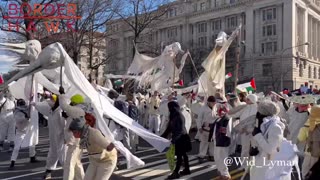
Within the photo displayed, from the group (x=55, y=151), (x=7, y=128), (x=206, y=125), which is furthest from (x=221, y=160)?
(x=7, y=128)

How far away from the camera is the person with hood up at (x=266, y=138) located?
185 inches

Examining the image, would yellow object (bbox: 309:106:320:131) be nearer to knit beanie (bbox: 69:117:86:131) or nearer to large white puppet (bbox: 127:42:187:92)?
knit beanie (bbox: 69:117:86:131)

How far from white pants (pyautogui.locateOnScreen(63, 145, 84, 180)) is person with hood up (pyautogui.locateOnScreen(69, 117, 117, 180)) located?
86 centimetres

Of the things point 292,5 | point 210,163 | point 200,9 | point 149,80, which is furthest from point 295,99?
point 200,9

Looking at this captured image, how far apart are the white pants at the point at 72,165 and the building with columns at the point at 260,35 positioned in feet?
190

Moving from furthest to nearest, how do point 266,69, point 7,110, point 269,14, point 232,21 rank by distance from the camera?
point 232,21 → point 269,14 → point 266,69 → point 7,110

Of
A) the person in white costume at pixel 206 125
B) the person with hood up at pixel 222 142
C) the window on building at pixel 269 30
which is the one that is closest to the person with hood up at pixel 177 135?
the person with hood up at pixel 222 142

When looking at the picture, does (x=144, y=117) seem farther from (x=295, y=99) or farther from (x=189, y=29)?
(x=189, y=29)

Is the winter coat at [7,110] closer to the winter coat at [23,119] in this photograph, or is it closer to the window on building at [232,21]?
the winter coat at [23,119]

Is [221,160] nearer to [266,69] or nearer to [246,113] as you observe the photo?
[246,113]

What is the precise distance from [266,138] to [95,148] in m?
2.24

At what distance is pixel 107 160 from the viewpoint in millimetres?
5340

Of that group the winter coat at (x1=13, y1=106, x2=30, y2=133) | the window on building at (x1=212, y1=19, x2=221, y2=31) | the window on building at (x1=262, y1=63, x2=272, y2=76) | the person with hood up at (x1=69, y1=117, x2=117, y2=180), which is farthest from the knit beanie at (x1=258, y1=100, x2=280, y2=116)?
the window on building at (x1=212, y1=19, x2=221, y2=31)

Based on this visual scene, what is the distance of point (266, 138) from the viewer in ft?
15.8
